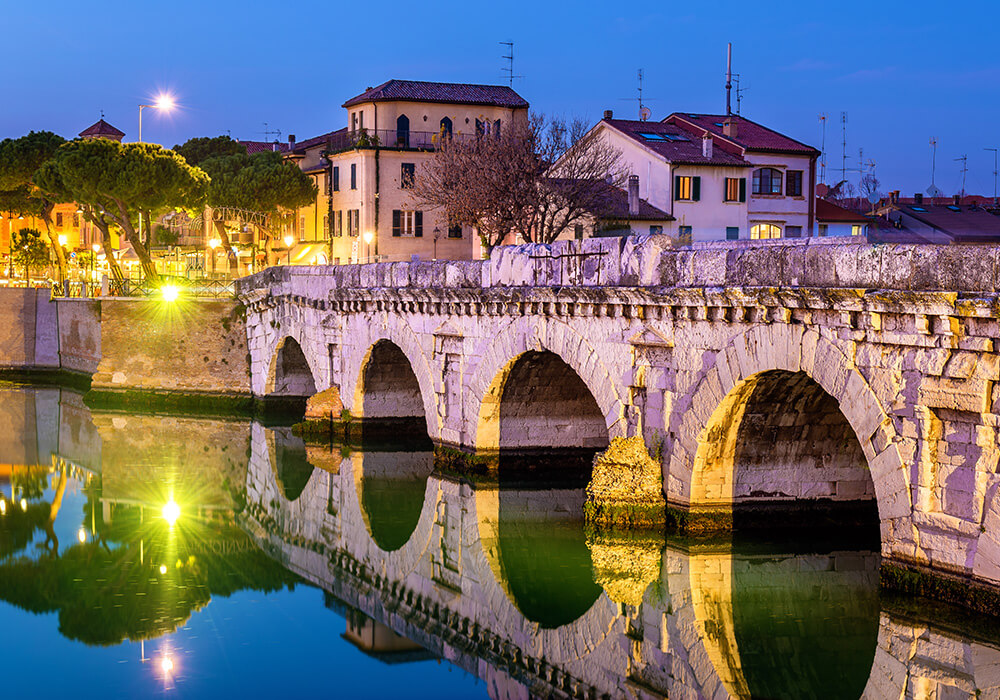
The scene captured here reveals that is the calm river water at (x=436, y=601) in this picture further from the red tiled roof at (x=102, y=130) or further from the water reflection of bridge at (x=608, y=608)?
the red tiled roof at (x=102, y=130)

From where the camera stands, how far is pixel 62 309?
4769 centimetres

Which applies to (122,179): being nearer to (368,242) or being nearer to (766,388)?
(368,242)

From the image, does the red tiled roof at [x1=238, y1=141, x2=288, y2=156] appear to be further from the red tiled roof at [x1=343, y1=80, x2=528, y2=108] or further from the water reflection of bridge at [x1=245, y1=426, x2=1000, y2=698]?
the water reflection of bridge at [x1=245, y1=426, x2=1000, y2=698]

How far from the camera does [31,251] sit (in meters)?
71.6

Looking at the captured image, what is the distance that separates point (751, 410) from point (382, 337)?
12.2 metres

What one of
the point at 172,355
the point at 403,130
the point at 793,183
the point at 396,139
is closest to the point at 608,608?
the point at 172,355

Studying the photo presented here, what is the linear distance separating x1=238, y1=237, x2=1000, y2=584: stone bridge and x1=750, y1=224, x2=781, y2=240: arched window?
20622mm

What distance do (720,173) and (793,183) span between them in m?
4.28

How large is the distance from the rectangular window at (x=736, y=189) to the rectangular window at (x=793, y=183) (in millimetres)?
2567

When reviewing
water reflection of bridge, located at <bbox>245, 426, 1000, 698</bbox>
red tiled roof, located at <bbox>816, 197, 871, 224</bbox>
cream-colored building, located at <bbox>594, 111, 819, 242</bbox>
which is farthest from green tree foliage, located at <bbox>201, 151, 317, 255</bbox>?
water reflection of bridge, located at <bbox>245, 426, 1000, 698</bbox>

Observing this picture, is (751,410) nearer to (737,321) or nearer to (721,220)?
(737,321)

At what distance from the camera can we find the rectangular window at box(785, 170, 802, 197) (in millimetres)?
49500

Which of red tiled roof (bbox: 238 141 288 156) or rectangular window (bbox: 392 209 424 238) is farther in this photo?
red tiled roof (bbox: 238 141 288 156)

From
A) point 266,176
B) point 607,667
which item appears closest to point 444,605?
point 607,667
